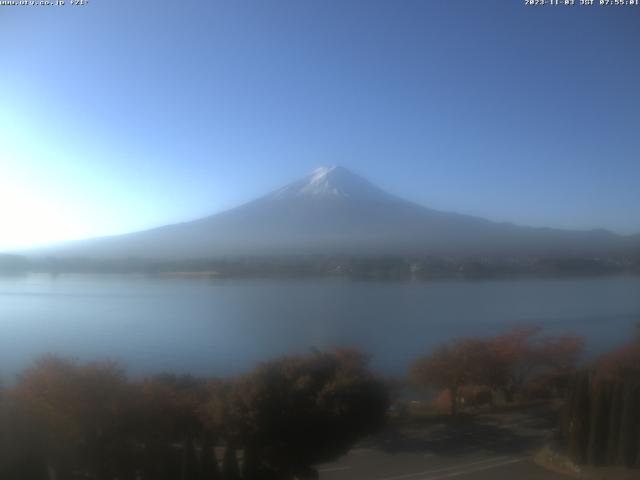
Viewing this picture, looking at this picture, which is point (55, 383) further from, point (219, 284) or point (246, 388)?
point (219, 284)

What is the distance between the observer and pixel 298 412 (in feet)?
22.8

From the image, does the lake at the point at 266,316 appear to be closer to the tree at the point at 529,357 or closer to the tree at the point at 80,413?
the tree at the point at 529,357

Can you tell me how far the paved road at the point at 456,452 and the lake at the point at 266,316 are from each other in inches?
42.2

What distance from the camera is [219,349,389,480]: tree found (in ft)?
22.2

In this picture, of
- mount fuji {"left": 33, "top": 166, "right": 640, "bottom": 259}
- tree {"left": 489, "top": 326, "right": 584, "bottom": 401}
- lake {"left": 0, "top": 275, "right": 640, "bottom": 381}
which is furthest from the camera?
mount fuji {"left": 33, "top": 166, "right": 640, "bottom": 259}

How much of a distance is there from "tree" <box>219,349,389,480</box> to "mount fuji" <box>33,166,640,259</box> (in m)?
4.12

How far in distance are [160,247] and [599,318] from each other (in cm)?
873

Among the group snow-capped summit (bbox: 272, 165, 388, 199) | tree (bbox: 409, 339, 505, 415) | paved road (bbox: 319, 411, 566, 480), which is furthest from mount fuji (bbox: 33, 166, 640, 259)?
paved road (bbox: 319, 411, 566, 480)

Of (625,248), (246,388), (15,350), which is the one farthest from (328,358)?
(625,248)

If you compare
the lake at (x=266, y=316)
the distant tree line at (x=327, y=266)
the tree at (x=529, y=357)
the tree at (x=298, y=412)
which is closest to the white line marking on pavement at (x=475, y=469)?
the tree at (x=298, y=412)

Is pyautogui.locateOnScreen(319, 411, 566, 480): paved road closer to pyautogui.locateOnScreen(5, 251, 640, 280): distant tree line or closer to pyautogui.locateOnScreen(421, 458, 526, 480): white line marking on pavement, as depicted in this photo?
pyautogui.locateOnScreen(421, 458, 526, 480): white line marking on pavement

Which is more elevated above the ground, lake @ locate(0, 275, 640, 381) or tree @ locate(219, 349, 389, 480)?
lake @ locate(0, 275, 640, 381)

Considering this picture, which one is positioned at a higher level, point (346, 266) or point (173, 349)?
point (346, 266)

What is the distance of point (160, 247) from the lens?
11.9 meters
